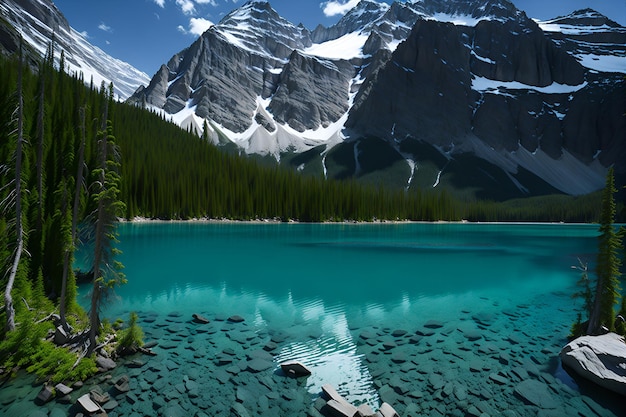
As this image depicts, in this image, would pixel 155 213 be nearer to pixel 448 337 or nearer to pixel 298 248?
pixel 298 248

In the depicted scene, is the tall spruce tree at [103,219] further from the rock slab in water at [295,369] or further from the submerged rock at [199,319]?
the rock slab in water at [295,369]

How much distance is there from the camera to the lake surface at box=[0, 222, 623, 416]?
9500 mm

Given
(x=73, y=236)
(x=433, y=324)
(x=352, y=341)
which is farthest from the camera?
(x=433, y=324)

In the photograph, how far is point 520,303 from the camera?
70.1ft

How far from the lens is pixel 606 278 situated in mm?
13633

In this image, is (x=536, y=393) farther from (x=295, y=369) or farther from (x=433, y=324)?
(x=295, y=369)

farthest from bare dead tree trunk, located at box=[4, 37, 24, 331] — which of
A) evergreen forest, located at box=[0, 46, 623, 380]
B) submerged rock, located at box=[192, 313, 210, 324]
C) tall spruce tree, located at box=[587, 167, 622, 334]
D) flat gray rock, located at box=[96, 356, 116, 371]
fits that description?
tall spruce tree, located at box=[587, 167, 622, 334]

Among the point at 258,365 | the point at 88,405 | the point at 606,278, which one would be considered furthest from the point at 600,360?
the point at 88,405

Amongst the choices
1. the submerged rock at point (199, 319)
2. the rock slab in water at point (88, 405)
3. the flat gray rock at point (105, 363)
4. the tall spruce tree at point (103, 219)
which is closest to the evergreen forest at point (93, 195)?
the tall spruce tree at point (103, 219)

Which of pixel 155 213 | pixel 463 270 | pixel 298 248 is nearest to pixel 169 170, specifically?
pixel 155 213

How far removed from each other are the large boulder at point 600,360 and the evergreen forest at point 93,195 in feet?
47.4

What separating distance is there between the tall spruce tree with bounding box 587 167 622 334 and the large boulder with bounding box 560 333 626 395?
1.11m

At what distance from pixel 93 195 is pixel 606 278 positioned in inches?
713

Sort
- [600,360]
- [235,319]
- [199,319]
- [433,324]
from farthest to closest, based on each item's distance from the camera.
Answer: [433,324] → [235,319] → [199,319] → [600,360]
